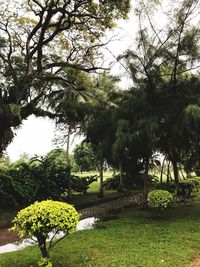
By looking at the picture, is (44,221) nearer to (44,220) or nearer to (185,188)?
(44,220)

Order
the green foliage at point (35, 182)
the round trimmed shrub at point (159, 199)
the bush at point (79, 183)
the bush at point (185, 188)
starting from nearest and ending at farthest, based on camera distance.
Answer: the round trimmed shrub at point (159, 199), the green foliage at point (35, 182), the bush at point (185, 188), the bush at point (79, 183)

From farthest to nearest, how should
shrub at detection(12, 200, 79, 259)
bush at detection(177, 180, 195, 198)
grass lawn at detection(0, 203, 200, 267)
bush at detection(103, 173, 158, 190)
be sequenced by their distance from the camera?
1. bush at detection(103, 173, 158, 190)
2. bush at detection(177, 180, 195, 198)
3. grass lawn at detection(0, 203, 200, 267)
4. shrub at detection(12, 200, 79, 259)

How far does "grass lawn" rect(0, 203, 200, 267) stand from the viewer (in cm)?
597

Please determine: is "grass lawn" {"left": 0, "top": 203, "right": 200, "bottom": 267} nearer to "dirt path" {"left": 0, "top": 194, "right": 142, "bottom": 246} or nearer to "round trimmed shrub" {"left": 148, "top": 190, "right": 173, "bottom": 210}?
"round trimmed shrub" {"left": 148, "top": 190, "right": 173, "bottom": 210}

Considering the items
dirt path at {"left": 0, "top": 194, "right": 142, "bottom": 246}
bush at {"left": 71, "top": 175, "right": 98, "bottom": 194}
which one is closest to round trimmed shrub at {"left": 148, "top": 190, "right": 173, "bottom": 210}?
dirt path at {"left": 0, "top": 194, "right": 142, "bottom": 246}

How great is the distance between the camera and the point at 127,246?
22.7 ft

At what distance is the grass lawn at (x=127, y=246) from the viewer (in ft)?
19.6

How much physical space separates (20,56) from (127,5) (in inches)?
253

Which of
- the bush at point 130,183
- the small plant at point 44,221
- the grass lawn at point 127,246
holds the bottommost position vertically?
the grass lawn at point 127,246

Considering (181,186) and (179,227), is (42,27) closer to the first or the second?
(181,186)

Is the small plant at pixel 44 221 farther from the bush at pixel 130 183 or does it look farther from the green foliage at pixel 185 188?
the bush at pixel 130 183

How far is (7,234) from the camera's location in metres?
8.76

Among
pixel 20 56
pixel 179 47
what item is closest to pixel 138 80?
pixel 179 47

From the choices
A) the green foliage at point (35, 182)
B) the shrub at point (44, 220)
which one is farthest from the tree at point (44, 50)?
the shrub at point (44, 220)
